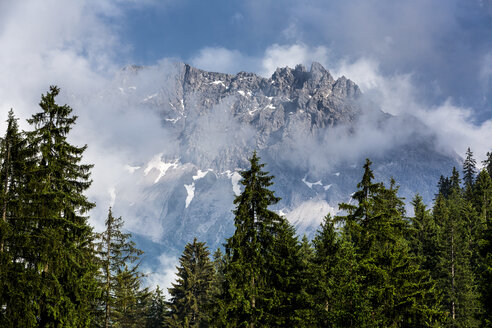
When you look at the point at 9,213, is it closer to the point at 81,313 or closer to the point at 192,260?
the point at 81,313

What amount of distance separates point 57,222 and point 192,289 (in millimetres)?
30413

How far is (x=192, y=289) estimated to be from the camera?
44.6 metres

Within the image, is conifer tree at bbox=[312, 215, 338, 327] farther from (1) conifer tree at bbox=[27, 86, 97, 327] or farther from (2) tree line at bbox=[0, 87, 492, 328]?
(1) conifer tree at bbox=[27, 86, 97, 327]

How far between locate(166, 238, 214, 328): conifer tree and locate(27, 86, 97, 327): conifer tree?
81.3 feet

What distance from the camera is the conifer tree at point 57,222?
1569cm

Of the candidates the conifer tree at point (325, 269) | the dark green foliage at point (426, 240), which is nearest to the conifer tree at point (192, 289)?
the dark green foliage at point (426, 240)

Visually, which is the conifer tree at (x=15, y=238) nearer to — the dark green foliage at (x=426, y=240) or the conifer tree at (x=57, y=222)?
the conifer tree at (x=57, y=222)

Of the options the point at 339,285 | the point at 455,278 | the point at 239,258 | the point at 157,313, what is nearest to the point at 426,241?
the point at 455,278

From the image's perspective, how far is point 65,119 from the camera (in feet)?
61.5

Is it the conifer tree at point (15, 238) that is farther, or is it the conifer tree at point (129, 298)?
the conifer tree at point (129, 298)

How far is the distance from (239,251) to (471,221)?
36.5 metres

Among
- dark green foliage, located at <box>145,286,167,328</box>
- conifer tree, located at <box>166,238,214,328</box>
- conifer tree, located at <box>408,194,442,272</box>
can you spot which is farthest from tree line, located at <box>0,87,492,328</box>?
dark green foliage, located at <box>145,286,167,328</box>

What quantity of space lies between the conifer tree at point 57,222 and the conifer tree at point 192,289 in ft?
81.3

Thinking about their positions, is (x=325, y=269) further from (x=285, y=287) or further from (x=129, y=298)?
(x=129, y=298)
